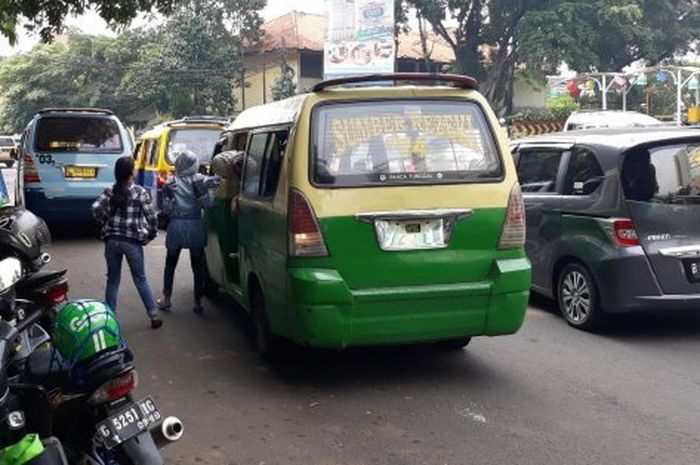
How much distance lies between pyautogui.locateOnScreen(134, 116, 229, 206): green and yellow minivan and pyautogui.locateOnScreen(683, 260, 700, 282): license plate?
8464 millimetres

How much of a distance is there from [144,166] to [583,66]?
22.2m

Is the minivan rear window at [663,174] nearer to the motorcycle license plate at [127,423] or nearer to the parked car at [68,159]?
the motorcycle license plate at [127,423]

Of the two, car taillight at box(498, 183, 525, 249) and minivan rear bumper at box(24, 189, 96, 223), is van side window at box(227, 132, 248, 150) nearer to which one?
car taillight at box(498, 183, 525, 249)

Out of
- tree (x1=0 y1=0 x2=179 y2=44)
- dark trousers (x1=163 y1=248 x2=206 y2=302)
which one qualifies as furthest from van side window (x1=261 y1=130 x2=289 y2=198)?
tree (x1=0 y1=0 x2=179 y2=44)

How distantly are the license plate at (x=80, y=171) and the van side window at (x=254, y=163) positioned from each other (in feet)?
20.1

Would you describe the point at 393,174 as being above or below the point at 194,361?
above

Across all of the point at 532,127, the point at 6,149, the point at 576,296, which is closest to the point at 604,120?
the point at 532,127

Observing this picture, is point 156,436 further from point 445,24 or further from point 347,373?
point 445,24

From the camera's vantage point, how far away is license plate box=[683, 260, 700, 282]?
20.0ft

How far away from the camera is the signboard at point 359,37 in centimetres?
3253

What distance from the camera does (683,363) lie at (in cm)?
569

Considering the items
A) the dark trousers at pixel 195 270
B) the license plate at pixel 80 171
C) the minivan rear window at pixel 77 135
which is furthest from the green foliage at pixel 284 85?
the dark trousers at pixel 195 270

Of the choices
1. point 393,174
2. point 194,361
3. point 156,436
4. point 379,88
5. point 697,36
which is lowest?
point 194,361

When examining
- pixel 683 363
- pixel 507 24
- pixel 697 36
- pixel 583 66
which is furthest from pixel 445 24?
pixel 683 363
